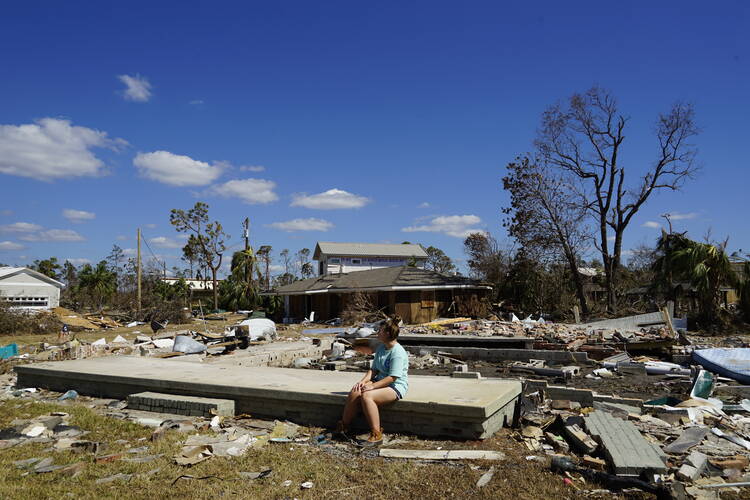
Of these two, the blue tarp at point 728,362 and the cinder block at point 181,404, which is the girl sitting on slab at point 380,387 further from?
the blue tarp at point 728,362

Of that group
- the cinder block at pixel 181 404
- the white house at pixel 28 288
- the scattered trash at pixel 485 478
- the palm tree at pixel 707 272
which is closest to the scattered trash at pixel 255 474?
the scattered trash at pixel 485 478

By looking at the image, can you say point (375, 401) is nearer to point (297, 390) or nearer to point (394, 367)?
point (394, 367)

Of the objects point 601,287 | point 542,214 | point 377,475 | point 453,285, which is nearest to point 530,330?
point 453,285

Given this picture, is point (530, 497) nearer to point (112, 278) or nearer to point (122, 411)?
point (122, 411)

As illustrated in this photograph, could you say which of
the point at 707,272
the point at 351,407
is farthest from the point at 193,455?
the point at 707,272

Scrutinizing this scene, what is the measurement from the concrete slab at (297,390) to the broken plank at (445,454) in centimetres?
44

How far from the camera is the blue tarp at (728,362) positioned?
11.2m

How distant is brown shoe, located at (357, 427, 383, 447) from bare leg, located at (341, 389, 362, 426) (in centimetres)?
32

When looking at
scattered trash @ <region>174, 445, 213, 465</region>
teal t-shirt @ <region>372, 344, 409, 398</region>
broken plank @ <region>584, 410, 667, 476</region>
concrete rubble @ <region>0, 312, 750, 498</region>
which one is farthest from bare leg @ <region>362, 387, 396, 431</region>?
broken plank @ <region>584, 410, 667, 476</region>

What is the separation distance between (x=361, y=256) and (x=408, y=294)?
73.9ft

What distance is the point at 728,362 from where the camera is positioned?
11906 millimetres

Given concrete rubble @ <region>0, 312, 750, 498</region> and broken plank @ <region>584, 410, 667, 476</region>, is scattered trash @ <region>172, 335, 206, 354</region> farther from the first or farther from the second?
broken plank @ <region>584, 410, 667, 476</region>

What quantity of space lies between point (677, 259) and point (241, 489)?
871 inches

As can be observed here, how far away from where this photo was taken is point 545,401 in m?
8.09
